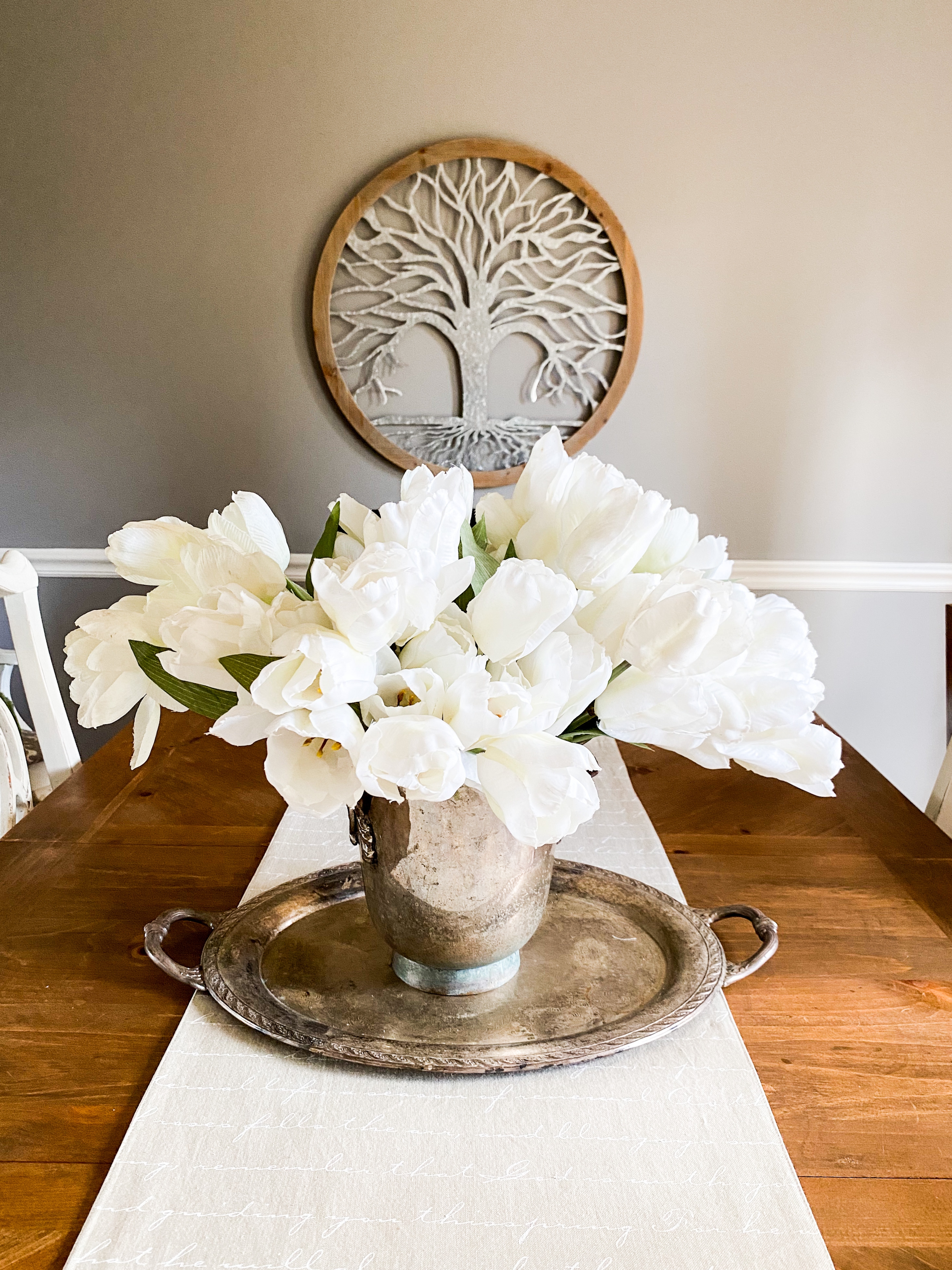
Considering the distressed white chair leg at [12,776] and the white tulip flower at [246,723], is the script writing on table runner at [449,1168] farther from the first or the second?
the distressed white chair leg at [12,776]

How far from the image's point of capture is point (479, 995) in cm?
72

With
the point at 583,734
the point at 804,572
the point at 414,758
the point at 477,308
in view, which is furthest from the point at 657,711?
the point at 804,572

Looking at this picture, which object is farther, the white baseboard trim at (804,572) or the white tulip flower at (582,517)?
the white baseboard trim at (804,572)

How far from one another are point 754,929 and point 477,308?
72.7 inches

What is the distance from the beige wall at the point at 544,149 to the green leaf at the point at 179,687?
1.85 m

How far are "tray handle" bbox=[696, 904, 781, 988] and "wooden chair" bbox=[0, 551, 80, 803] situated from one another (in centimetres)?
95

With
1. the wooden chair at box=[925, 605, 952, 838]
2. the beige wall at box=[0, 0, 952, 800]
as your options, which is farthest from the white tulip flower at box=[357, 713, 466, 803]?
the beige wall at box=[0, 0, 952, 800]

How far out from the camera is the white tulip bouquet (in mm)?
527

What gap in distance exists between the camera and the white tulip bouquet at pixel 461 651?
0.53 m

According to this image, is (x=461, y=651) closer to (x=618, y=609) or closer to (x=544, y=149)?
(x=618, y=609)

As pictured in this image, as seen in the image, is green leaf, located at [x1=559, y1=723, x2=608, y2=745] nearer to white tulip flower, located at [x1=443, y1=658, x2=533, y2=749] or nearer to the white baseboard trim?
white tulip flower, located at [x1=443, y1=658, x2=533, y2=749]

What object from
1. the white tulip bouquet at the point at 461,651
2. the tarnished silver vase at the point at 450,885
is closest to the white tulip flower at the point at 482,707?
the white tulip bouquet at the point at 461,651

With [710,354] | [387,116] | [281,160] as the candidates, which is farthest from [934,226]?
[281,160]

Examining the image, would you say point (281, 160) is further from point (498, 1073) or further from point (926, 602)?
point (498, 1073)
